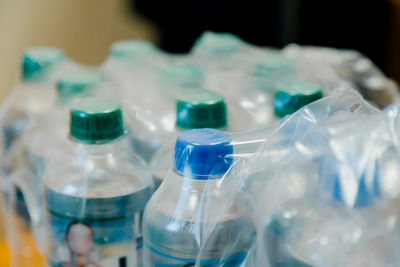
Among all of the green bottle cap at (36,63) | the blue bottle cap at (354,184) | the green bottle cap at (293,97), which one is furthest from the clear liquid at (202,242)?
the green bottle cap at (36,63)

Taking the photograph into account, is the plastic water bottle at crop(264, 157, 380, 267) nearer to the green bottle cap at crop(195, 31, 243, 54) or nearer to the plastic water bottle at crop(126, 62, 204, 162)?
the plastic water bottle at crop(126, 62, 204, 162)

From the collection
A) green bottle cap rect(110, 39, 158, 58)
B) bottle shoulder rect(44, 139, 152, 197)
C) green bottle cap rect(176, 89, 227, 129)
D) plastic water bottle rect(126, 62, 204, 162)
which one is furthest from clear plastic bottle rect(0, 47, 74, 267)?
green bottle cap rect(176, 89, 227, 129)

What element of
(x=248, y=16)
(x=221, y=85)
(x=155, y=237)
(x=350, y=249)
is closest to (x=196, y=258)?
(x=155, y=237)

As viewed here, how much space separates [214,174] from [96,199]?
0.17 m

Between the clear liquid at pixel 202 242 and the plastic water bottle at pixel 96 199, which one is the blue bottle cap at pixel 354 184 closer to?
the clear liquid at pixel 202 242

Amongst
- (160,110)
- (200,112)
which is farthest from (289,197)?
(160,110)

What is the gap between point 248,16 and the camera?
177cm

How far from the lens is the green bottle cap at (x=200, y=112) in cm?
62

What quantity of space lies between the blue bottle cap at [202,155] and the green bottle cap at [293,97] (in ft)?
0.60

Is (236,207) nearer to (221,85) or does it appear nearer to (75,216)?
(75,216)

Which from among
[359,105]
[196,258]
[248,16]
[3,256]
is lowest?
[3,256]

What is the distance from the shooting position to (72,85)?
0.82 metres

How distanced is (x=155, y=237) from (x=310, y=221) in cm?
16

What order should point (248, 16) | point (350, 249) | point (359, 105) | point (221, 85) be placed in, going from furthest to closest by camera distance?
point (248, 16), point (221, 85), point (359, 105), point (350, 249)
